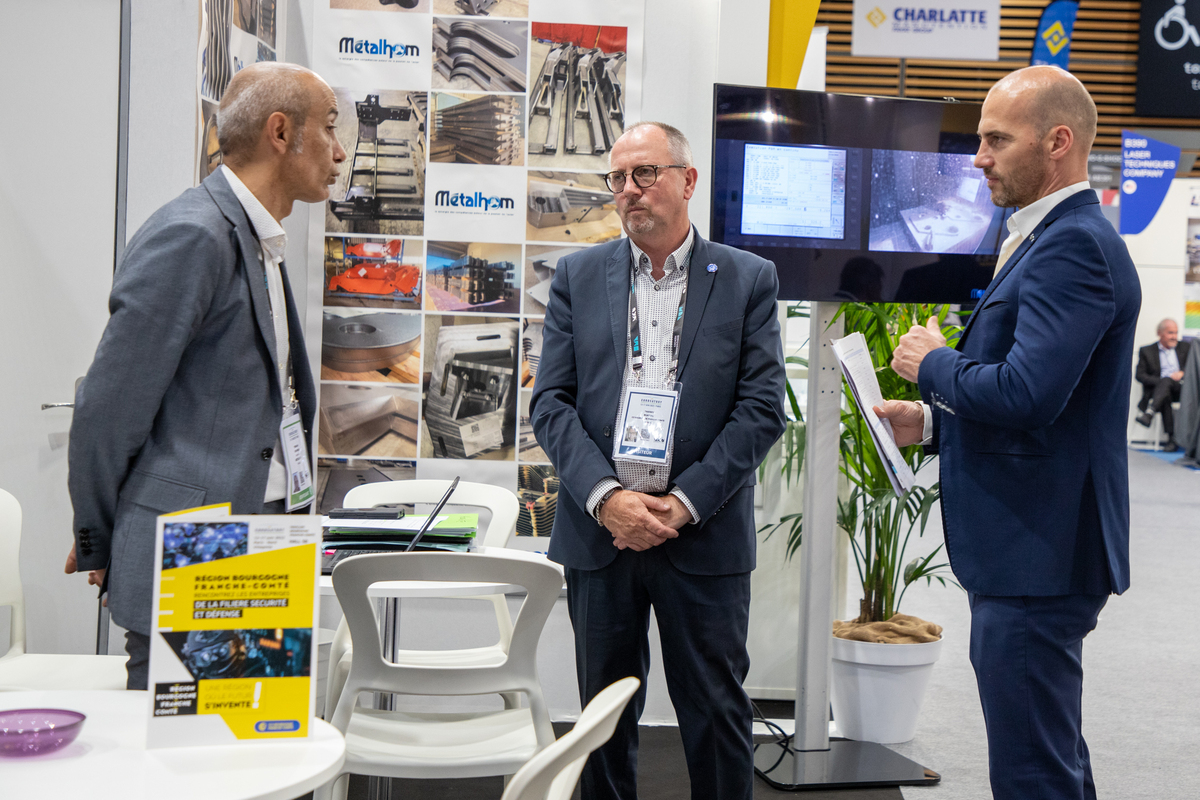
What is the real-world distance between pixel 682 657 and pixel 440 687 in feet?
1.87

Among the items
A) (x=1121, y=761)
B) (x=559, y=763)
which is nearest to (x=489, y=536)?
(x=559, y=763)

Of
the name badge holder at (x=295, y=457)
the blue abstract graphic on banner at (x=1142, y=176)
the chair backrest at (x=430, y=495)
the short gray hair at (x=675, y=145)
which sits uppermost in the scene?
the blue abstract graphic on banner at (x=1142, y=176)

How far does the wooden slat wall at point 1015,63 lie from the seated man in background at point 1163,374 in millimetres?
2800

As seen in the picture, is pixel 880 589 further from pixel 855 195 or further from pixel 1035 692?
pixel 1035 692

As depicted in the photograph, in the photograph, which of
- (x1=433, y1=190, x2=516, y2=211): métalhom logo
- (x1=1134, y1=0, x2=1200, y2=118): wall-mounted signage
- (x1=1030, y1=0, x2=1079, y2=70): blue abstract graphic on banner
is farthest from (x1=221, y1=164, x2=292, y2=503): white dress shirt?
(x1=1134, y1=0, x2=1200, y2=118): wall-mounted signage

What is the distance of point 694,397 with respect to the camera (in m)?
2.39

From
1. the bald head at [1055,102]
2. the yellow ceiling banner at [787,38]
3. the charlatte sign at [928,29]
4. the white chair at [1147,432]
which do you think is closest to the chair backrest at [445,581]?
the bald head at [1055,102]

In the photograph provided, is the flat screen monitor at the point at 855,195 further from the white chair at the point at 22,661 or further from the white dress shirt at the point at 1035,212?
the white chair at the point at 22,661

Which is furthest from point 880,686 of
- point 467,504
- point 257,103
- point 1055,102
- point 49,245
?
point 49,245

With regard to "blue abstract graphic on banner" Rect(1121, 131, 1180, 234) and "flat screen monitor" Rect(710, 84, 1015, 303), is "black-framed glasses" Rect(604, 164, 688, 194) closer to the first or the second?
"flat screen monitor" Rect(710, 84, 1015, 303)

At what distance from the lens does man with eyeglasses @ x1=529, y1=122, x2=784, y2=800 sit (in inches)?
92.9

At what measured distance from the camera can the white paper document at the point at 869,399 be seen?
2.26 meters

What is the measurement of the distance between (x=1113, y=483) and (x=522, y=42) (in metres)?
2.49

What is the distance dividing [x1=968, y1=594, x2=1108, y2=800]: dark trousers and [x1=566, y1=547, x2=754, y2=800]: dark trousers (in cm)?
62
